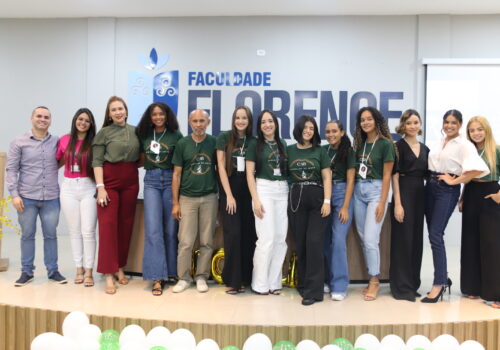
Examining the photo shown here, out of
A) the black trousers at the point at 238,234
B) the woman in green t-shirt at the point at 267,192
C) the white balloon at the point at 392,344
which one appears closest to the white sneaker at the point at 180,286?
the black trousers at the point at 238,234

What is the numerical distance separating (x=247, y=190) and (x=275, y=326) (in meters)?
1.10

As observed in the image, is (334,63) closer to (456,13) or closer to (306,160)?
(456,13)

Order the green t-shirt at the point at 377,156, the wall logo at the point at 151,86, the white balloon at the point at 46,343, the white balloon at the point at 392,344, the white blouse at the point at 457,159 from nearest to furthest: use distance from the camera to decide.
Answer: the white balloon at the point at 46,343 → the white balloon at the point at 392,344 → the white blouse at the point at 457,159 → the green t-shirt at the point at 377,156 → the wall logo at the point at 151,86

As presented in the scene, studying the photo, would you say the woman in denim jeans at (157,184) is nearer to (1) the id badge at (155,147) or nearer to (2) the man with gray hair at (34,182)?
(1) the id badge at (155,147)

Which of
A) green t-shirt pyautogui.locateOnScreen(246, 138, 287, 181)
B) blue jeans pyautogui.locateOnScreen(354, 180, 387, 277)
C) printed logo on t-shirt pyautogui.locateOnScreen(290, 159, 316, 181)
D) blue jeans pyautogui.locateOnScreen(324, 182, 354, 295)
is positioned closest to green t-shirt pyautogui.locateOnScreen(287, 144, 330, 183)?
printed logo on t-shirt pyautogui.locateOnScreen(290, 159, 316, 181)

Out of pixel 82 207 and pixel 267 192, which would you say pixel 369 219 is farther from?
pixel 82 207

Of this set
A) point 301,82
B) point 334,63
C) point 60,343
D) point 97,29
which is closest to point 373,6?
point 334,63

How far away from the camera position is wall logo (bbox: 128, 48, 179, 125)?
6.05 metres

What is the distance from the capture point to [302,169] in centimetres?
326

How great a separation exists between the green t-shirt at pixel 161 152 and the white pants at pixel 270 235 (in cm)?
71

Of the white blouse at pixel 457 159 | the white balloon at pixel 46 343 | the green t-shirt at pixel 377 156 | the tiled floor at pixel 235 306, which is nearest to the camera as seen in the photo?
the white balloon at pixel 46 343

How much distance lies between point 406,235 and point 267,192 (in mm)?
1060

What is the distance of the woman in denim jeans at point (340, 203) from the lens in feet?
10.9

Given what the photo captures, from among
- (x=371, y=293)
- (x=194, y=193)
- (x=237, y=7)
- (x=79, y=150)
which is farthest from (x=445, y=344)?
(x=237, y=7)
